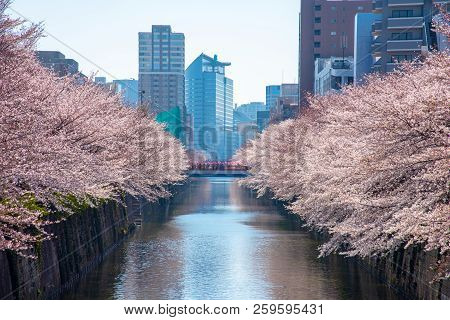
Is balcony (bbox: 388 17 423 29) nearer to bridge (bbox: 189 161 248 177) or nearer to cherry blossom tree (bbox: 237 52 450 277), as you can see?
cherry blossom tree (bbox: 237 52 450 277)

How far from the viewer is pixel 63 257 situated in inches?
1426

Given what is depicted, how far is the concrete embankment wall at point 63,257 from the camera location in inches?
1089

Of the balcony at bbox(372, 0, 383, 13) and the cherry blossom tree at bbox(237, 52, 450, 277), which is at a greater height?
the balcony at bbox(372, 0, 383, 13)

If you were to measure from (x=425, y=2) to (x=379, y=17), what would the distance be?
11151mm

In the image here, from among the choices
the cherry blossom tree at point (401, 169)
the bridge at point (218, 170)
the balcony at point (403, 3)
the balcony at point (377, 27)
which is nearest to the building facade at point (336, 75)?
the balcony at point (377, 27)

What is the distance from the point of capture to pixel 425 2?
8931cm

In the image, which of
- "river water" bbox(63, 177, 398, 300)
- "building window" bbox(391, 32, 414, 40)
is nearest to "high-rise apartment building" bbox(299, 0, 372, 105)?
"building window" bbox(391, 32, 414, 40)

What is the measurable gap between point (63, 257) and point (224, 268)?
33.4 ft

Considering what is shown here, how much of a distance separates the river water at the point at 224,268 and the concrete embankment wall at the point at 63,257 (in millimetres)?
829

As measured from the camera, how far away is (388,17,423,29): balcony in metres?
89.2

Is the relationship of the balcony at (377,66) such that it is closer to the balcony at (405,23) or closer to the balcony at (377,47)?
A: the balcony at (377,47)

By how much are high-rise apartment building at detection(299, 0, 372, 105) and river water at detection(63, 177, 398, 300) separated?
3534 inches

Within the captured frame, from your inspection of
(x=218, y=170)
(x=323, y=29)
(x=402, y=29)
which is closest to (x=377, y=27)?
(x=402, y=29)

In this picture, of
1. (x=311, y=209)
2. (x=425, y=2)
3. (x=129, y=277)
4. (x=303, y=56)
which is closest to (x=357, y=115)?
(x=311, y=209)
